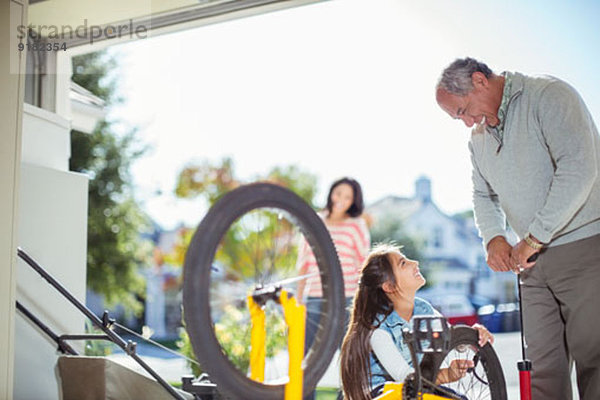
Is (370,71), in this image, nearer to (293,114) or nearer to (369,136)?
(369,136)

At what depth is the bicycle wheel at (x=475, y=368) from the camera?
2.20m

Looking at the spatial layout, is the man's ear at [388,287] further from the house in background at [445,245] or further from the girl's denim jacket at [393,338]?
the house in background at [445,245]

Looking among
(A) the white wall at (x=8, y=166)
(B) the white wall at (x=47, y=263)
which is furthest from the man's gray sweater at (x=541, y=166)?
(B) the white wall at (x=47, y=263)

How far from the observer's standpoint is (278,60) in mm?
10555

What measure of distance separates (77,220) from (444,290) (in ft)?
33.6

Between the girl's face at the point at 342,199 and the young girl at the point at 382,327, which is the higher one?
the girl's face at the point at 342,199

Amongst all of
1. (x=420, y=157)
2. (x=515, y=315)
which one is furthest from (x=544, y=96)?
(x=420, y=157)

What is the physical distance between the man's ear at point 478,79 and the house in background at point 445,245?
941 centimetres

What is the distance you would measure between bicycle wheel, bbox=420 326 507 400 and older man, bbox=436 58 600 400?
4.9 inches

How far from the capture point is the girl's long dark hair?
226 cm

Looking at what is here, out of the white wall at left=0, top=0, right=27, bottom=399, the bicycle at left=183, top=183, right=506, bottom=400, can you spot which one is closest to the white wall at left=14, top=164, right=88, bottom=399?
the white wall at left=0, top=0, right=27, bottom=399

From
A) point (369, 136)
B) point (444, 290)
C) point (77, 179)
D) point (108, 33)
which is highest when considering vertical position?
point (369, 136)
